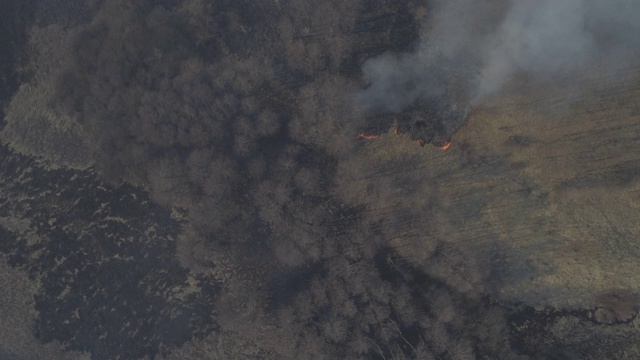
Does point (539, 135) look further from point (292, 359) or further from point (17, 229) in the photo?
point (17, 229)

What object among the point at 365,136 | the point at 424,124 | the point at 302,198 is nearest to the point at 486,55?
the point at 424,124

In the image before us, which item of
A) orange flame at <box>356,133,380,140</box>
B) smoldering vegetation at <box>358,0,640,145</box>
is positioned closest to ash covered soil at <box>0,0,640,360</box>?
orange flame at <box>356,133,380,140</box>

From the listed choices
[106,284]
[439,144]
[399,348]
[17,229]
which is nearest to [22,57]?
[17,229]

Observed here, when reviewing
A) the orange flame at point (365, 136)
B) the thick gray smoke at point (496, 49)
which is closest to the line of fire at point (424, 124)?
the orange flame at point (365, 136)

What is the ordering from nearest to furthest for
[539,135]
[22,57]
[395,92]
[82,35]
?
[539,135] < [395,92] < [82,35] < [22,57]

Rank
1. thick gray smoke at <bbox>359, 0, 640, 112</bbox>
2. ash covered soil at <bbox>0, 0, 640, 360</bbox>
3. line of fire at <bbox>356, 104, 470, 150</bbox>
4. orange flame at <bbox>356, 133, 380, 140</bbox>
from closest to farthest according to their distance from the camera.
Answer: thick gray smoke at <bbox>359, 0, 640, 112</bbox> → ash covered soil at <bbox>0, 0, 640, 360</bbox> → line of fire at <bbox>356, 104, 470, 150</bbox> → orange flame at <bbox>356, 133, 380, 140</bbox>

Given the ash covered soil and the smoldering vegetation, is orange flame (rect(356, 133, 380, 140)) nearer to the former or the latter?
the ash covered soil
